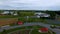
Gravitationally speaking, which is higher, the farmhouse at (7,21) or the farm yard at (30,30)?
the farmhouse at (7,21)

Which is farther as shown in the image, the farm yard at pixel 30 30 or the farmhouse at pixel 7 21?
the farmhouse at pixel 7 21

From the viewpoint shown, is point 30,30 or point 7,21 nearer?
point 30,30

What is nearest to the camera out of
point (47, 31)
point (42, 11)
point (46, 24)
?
point (47, 31)

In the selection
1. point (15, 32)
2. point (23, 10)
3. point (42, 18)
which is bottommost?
point (15, 32)

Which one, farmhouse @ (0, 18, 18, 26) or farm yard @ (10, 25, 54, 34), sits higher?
farmhouse @ (0, 18, 18, 26)

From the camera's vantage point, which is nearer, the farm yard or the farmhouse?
the farm yard

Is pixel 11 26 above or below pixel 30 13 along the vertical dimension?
below

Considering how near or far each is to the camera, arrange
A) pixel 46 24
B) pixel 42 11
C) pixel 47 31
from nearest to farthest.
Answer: pixel 47 31, pixel 46 24, pixel 42 11

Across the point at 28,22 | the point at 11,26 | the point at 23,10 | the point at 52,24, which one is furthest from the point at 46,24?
the point at 11,26

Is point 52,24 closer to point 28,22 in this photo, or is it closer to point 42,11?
point 42,11

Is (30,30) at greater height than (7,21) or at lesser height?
lesser

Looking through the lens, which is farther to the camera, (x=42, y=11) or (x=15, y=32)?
(x=42, y=11)
